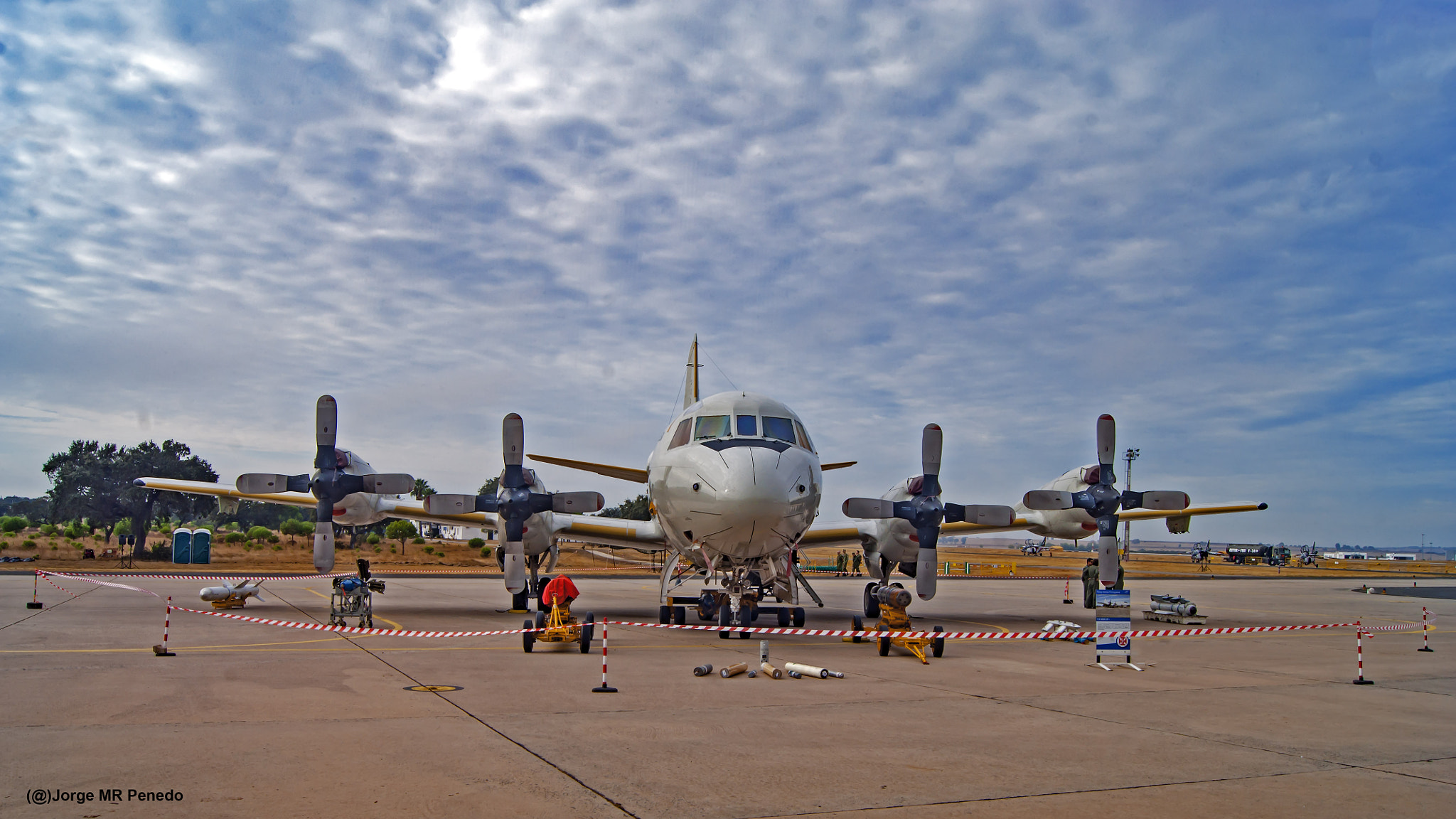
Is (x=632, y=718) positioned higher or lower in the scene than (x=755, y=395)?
lower

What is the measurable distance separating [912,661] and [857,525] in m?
8.63

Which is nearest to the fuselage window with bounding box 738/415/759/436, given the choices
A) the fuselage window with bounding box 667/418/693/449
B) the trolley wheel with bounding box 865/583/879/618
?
the fuselage window with bounding box 667/418/693/449

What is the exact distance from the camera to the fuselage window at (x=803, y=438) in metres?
17.2

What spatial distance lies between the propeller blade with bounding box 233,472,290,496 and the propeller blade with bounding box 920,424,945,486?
42.4 ft

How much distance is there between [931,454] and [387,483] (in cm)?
1111

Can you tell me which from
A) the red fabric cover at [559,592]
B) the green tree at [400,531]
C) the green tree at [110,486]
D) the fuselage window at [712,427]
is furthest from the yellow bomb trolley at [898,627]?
the green tree at [400,531]

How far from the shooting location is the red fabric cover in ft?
47.4

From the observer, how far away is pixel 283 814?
5.24 metres

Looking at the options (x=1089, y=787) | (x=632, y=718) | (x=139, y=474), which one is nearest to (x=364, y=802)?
(x=632, y=718)

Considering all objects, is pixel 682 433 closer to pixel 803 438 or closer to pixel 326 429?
pixel 803 438

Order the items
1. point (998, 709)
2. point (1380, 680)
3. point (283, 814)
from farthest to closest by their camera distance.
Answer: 1. point (1380, 680)
2. point (998, 709)
3. point (283, 814)

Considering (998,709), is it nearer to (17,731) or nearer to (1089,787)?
(1089,787)

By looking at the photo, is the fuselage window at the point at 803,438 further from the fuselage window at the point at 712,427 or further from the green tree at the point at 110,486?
the green tree at the point at 110,486

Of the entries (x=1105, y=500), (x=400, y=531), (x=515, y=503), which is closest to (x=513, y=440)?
(x=515, y=503)
